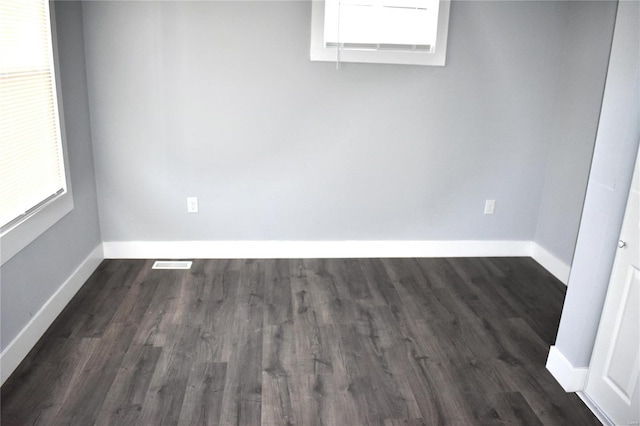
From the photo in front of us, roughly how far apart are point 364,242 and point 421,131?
0.93 metres

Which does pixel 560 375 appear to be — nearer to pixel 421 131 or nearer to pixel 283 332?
pixel 283 332

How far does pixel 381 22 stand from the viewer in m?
3.17

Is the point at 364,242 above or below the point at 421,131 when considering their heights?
below

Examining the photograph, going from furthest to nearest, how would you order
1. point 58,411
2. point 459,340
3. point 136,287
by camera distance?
1. point 136,287
2. point 459,340
3. point 58,411

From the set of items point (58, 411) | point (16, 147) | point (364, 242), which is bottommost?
point (58, 411)

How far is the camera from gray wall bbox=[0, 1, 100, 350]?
7.84 feet

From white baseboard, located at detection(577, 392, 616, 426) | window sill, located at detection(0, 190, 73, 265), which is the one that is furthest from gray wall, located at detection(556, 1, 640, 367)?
window sill, located at detection(0, 190, 73, 265)

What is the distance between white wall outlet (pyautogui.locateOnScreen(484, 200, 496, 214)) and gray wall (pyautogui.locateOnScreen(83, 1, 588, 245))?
7 centimetres

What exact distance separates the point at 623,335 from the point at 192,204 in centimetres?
273

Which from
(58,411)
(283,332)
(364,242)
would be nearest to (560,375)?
(283,332)

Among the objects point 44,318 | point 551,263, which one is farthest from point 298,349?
point 551,263

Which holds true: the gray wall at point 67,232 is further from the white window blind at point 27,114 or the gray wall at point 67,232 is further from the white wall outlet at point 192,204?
the white wall outlet at point 192,204

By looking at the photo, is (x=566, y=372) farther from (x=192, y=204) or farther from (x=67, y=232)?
(x=67, y=232)

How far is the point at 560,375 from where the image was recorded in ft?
7.88
